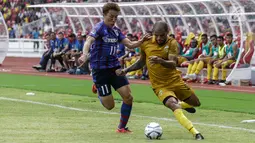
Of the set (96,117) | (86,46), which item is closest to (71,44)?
(96,117)

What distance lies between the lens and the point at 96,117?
13883mm

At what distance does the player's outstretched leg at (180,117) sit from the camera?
1048cm

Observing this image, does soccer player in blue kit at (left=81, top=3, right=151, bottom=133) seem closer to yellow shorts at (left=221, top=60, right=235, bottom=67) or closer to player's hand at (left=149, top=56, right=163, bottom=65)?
player's hand at (left=149, top=56, right=163, bottom=65)

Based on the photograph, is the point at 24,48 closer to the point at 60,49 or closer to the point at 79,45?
the point at 60,49

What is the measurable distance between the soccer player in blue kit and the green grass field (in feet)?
1.84

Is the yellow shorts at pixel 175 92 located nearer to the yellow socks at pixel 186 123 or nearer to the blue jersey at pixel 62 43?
the yellow socks at pixel 186 123

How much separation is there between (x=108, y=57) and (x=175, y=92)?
1.31 m

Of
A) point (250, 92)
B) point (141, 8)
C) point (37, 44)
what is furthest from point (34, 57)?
point (250, 92)

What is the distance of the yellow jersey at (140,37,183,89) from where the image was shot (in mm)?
11306

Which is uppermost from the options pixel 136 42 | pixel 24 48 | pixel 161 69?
pixel 136 42

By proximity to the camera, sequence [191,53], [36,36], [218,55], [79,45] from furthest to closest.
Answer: [36,36]
[79,45]
[191,53]
[218,55]

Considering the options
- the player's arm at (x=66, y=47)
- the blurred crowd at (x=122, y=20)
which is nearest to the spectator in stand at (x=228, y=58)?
the blurred crowd at (x=122, y=20)

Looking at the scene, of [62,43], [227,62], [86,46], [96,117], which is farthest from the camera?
[62,43]

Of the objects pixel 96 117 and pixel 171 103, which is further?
pixel 96 117
